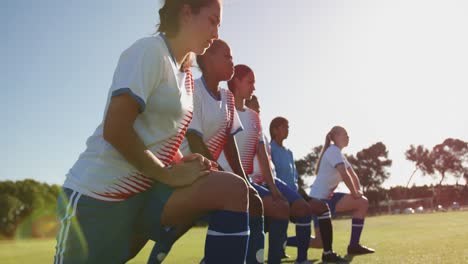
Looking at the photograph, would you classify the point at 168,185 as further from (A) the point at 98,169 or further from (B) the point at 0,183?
(B) the point at 0,183

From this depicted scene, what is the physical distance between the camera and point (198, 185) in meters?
2.66

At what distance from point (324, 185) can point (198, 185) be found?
22.2 feet

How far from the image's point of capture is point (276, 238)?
546 cm

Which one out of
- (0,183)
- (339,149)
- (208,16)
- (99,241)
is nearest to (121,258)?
(99,241)

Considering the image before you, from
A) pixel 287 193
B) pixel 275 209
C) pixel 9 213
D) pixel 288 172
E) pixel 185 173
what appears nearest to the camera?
pixel 185 173

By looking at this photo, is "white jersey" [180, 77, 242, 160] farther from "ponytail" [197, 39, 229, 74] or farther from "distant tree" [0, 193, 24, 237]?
"distant tree" [0, 193, 24, 237]

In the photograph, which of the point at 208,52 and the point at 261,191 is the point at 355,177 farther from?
the point at 208,52

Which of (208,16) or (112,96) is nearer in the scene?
(112,96)

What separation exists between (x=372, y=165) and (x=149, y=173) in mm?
94514

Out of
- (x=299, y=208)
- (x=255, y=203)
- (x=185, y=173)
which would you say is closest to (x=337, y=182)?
(x=299, y=208)

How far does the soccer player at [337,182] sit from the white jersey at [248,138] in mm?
2961

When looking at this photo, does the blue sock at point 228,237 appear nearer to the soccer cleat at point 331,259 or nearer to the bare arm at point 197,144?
the bare arm at point 197,144

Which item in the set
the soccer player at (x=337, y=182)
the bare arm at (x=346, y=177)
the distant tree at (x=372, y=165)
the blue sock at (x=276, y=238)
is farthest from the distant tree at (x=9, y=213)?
the distant tree at (x=372, y=165)

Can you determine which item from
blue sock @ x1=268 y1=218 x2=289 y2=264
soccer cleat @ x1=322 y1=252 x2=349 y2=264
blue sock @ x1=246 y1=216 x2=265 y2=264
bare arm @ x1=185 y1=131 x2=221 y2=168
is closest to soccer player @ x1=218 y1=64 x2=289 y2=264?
blue sock @ x1=268 y1=218 x2=289 y2=264
